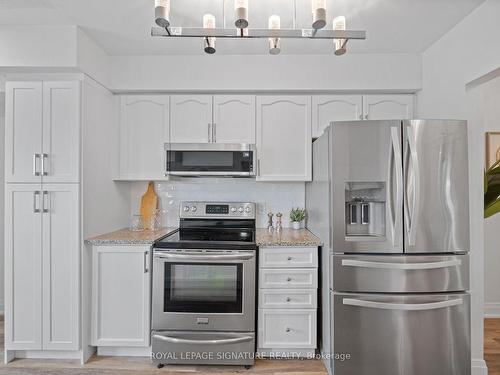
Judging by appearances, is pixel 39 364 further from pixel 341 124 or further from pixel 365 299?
pixel 341 124

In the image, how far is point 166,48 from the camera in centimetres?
255

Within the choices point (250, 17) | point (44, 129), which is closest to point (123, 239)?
point (44, 129)

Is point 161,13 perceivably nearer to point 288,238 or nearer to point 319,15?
point 319,15

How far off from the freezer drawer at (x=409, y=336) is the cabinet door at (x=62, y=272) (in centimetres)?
188

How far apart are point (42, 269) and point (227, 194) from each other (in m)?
1.62

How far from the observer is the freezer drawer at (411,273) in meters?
1.95

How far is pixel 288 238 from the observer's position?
8.10ft

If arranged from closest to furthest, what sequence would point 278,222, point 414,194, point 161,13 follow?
point 161,13 → point 414,194 → point 278,222

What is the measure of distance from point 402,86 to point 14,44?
2989mm

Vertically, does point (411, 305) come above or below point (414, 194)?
below

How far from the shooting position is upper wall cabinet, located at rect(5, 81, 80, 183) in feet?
7.45

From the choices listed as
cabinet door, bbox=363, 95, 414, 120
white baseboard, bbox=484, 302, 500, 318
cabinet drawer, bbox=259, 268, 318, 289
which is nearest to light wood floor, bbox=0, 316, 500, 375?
cabinet drawer, bbox=259, 268, 318, 289

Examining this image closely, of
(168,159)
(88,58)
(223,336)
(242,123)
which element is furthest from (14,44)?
(223,336)

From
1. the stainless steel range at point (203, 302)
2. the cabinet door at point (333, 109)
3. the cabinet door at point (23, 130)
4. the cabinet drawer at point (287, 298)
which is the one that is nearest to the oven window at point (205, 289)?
the stainless steel range at point (203, 302)
